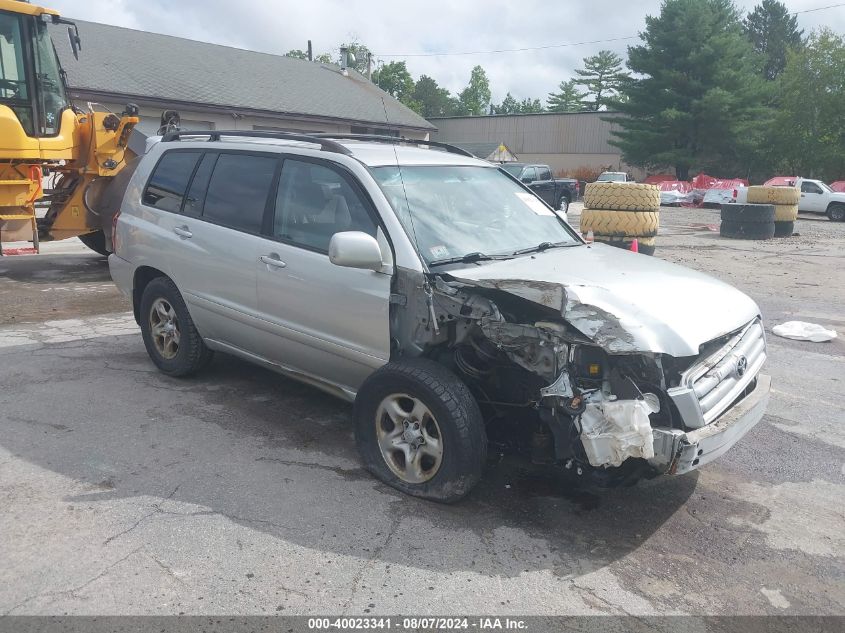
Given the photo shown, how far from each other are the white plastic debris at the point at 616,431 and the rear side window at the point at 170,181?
3625 millimetres

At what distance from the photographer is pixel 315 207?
175 inches

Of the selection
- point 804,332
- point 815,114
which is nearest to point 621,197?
point 804,332

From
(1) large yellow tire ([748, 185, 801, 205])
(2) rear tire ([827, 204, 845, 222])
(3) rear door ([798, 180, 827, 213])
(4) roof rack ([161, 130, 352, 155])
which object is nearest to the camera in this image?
(4) roof rack ([161, 130, 352, 155])

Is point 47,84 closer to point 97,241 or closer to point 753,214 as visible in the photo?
point 97,241

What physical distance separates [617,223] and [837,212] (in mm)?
21461

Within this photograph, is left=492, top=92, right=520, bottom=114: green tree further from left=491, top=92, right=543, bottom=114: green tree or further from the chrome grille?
the chrome grille

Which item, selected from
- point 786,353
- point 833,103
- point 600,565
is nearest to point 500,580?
point 600,565

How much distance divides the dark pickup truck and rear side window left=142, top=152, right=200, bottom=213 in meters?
20.0

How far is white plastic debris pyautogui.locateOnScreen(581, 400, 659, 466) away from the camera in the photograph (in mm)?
3133

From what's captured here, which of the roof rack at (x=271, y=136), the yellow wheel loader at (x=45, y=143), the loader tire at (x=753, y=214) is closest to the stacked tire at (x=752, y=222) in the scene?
the loader tire at (x=753, y=214)

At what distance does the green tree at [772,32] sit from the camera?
64.5 m

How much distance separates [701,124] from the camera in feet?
134

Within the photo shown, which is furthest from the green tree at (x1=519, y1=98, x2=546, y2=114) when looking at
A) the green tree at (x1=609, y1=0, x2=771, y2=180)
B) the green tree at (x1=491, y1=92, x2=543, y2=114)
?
the green tree at (x1=609, y1=0, x2=771, y2=180)

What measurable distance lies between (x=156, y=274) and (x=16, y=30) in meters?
6.55
